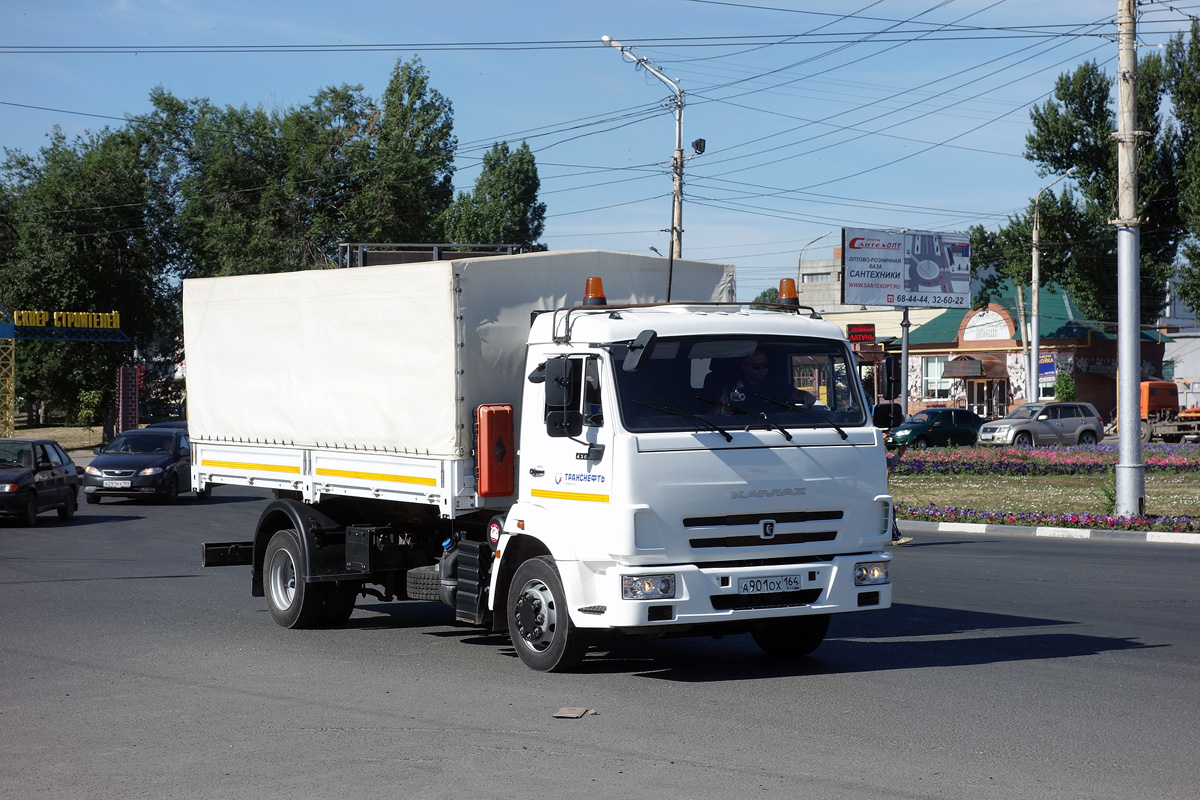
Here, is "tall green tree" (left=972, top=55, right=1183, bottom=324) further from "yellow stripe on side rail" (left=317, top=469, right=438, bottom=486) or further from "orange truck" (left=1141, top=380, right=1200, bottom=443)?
"yellow stripe on side rail" (left=317, top=469, right=438, bottom=486)

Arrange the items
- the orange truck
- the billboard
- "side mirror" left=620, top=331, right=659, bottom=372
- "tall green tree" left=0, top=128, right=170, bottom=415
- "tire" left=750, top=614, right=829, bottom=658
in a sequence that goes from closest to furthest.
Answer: "side mirror" left=620, top=331, right=659, bottom=372 → "tire" left=750, top=614, right=829, bottom=658 → the billboard → the orange truck → "tall green tree" left=0, top=128, right=170, bottom=415

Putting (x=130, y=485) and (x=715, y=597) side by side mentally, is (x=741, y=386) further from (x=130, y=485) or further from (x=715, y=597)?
(x=130, y=485)

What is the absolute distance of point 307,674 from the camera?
875cm

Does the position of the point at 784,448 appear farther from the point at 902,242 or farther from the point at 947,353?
the point at 947,353

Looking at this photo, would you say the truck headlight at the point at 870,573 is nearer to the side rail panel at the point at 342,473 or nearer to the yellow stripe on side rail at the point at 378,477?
the side rail panel at the point at 342,473

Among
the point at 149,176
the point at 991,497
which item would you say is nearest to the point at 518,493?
the point at 991,497

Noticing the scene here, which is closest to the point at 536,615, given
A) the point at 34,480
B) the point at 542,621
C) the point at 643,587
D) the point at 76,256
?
the point at 542,621

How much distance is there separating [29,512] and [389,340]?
49.5ft

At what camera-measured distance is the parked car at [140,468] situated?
26.7 metres

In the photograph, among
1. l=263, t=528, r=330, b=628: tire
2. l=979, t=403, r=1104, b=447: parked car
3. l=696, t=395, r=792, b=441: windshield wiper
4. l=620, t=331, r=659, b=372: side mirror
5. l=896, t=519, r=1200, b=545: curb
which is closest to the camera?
l=620, t=331, r=659, b=372: side mirror

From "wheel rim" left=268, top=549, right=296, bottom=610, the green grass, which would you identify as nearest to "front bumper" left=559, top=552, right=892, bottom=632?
"wheel rim" left=268, top=549, right=296, bottom=610

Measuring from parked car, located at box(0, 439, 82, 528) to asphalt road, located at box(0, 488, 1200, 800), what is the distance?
10011mm

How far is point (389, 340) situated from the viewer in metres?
9.70

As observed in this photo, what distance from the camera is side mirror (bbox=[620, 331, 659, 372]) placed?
312 inches
